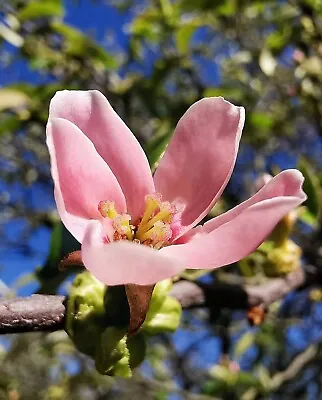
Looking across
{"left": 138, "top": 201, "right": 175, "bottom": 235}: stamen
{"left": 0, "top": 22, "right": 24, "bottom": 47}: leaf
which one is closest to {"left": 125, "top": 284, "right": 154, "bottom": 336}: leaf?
{"left": 138, "top": 201, "right": 175, "bottom": 235}: stamen

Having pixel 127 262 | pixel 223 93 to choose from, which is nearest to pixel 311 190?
pixel 127 262

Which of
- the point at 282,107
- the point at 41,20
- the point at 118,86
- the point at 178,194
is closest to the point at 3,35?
the point at 41,20

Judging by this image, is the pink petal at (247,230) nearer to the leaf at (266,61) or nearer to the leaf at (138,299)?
the leaf at (138,299)

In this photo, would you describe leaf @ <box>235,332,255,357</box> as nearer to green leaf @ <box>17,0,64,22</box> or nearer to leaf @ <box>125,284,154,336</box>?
green leaf @ <box>17,0,64,22</box>

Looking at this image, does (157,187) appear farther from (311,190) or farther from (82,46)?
(82,46)

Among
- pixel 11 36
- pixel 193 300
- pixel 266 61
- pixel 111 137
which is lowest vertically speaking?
pixel 11 36

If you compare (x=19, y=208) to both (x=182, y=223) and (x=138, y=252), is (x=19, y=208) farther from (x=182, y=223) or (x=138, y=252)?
(x=138, y=252)

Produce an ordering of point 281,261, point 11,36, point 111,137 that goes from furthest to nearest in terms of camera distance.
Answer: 1. point 11,36
2. point 281,261
3. point 111,137
